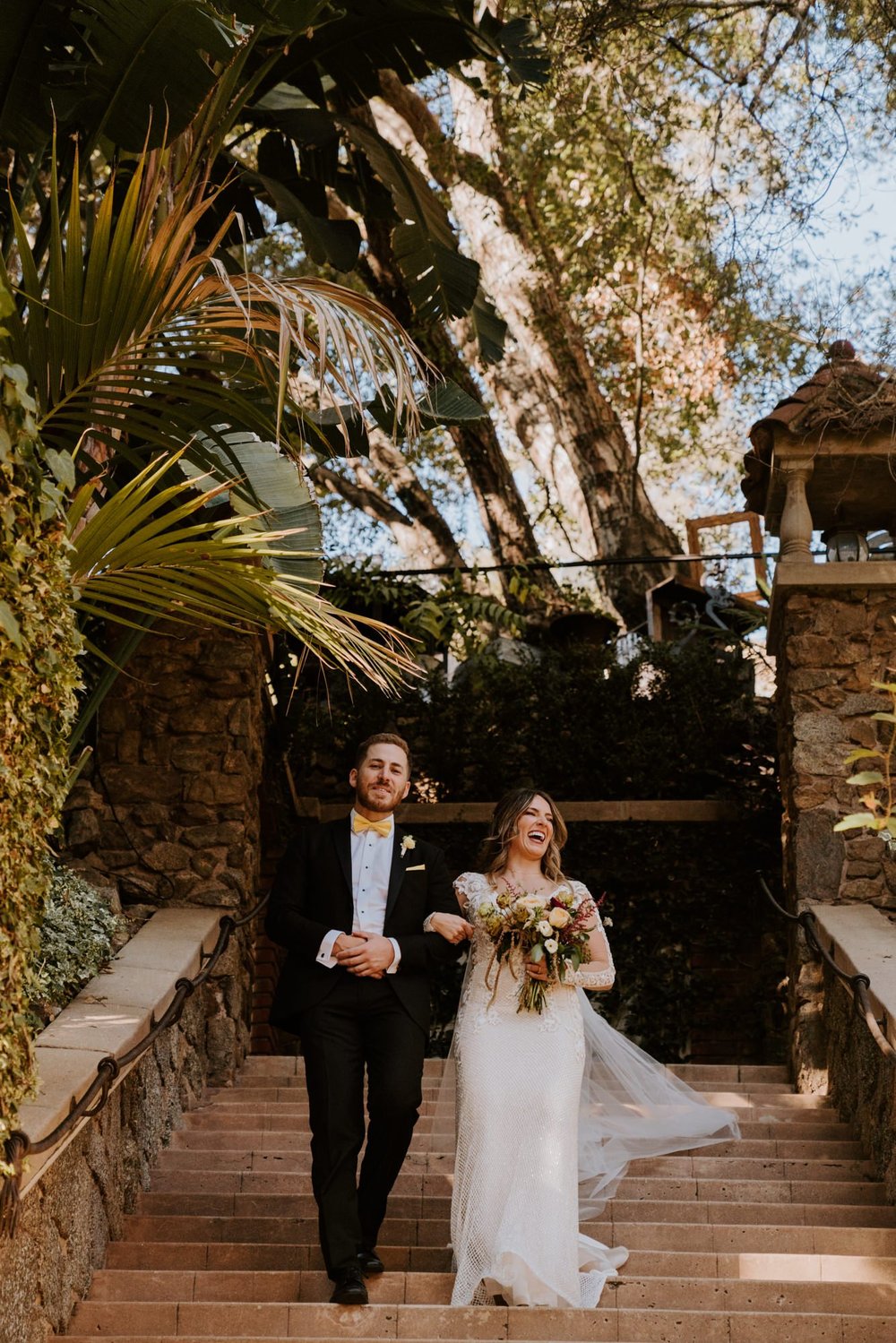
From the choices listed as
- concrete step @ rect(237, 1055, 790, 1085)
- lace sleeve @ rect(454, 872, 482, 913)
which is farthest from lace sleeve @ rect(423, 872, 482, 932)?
concrete step @ rect(237, 1055, 790, 1085)

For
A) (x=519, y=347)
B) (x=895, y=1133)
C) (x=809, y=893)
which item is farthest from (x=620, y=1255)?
(x=519, y=347)

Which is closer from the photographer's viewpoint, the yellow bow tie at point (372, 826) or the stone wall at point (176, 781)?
the yellow bow tie at point (372, 826)

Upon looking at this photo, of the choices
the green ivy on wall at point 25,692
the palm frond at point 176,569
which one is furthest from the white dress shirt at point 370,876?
the green ivy on wall at point 25,692

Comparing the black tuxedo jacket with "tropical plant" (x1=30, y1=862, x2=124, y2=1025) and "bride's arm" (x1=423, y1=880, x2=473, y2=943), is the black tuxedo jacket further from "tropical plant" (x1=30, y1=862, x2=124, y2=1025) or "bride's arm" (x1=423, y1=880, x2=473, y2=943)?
"tropical plant" (x1=30, y1=862, x2=124, y2=1025)

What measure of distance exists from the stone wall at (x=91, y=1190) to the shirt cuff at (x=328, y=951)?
1.02 meters

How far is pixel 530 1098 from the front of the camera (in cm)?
485

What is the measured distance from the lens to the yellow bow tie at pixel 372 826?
5.20 m

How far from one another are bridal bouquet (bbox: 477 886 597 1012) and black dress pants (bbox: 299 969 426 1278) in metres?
0.40

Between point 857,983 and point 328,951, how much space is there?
2.45 meters

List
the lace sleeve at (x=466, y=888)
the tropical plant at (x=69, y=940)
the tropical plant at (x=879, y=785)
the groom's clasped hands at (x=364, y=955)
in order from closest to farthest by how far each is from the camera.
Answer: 1. the groom's clasped hands at (x=364, y=955)
2. the lace sleeve at (x=466, y=888)
3. the tropical plant at (x=69, y=940)
4. the tropical plant at (x=879, y=785)

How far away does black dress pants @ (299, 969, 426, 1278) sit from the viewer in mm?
4621

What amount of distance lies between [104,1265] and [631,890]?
220 inches

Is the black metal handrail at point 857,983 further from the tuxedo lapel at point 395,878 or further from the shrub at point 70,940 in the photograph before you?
the shrub at point 70,940

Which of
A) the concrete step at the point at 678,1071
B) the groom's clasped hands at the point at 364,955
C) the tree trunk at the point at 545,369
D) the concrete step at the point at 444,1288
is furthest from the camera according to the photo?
the tree trunk at the point at 545,369
